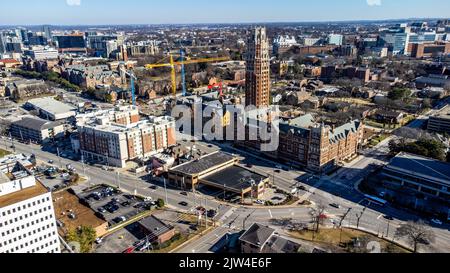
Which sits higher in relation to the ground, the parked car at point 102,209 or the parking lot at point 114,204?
the parked car at point 102,209

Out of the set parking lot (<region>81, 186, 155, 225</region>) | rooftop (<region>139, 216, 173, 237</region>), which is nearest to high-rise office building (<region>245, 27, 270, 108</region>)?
parking lot (<region>81, 186, 155, 225</region>)

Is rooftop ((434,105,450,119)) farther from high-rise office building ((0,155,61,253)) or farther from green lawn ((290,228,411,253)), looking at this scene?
high-rise office building ((0,155,61,253))

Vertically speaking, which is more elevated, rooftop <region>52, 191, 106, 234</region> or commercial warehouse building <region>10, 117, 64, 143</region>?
commercial warehouse building <region>10, 117, 64, 143</region>

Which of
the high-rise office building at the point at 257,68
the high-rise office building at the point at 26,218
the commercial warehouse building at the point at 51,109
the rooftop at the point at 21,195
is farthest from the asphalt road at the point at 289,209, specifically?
the commercial warehouse building at the point at 51,109

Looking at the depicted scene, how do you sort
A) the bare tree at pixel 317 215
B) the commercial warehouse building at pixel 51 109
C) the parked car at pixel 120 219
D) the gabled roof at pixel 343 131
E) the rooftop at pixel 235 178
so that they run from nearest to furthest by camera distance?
the bare tree at pixel 317 215
the parked car at pixel 120 219
the rooftop at pixel 235 178
the gabled roof at pixel 343 131
the commercial warehouse building at pixel 51 109

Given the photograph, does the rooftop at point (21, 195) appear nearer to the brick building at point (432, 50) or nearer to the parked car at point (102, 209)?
the parked car at point (102, 209)

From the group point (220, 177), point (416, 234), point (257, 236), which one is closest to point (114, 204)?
point (220, 177)

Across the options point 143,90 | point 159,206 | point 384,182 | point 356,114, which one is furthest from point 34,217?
point 143,90
